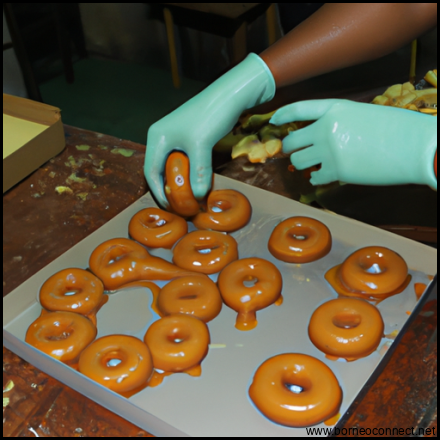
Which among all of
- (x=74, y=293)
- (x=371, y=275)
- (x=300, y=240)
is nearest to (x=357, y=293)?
(x=371, y=275)

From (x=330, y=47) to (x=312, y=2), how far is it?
1.39ft

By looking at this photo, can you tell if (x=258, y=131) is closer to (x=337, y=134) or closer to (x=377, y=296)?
(x=337, y=134)

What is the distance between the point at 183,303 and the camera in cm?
131

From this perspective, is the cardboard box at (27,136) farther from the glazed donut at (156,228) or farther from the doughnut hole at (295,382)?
the doughnut hole at (295,382)

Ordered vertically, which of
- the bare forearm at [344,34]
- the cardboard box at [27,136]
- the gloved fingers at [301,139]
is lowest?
the cardboard box at [27,136]

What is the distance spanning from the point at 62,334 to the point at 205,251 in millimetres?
473

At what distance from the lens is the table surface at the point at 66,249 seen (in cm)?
110

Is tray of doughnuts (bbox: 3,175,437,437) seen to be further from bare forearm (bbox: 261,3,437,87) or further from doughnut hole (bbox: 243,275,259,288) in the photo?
bare forearm (bbox: 261,3,437,87)

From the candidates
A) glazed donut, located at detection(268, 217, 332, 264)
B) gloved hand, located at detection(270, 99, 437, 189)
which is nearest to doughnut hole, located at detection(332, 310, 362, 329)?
glazed donut, located at detection(268, 217, 332, 264)

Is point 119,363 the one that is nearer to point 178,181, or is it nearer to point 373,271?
point 178,181

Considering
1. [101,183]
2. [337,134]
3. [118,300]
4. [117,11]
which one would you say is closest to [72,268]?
[118,300]

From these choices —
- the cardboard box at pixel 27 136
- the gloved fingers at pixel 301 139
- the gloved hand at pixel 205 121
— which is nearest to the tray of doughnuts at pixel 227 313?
the gloved hand at pixel 205 121

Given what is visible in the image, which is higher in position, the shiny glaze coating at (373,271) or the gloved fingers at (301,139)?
the gloved fingers at (301,139)

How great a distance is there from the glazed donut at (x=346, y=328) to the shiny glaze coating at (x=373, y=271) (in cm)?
7
